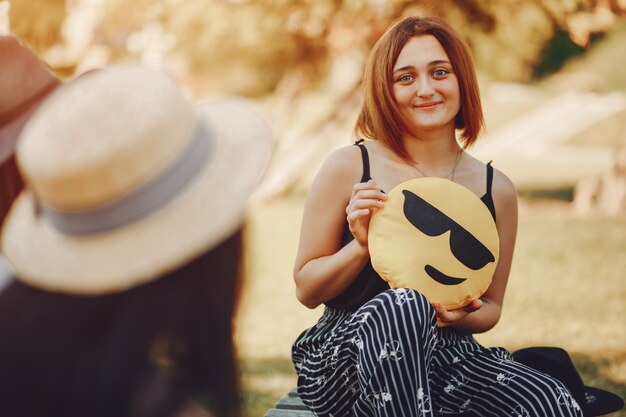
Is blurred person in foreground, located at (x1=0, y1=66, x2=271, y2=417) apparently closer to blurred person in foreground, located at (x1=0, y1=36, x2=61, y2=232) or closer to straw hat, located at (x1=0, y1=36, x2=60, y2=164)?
blurred person in foreground, located at (x1=0, y1=36, x2=61, y2=232)

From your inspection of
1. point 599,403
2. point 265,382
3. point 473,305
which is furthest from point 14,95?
point 265,382

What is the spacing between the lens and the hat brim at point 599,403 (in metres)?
2.49

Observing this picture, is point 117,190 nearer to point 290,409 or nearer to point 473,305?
point 473,305

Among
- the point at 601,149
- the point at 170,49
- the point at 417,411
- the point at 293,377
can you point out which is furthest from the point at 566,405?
the point at 601,149

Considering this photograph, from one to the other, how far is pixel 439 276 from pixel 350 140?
3.73 meters

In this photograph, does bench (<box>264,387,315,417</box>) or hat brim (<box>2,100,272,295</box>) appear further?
A: bench (<box>264,387,315,417</box>)

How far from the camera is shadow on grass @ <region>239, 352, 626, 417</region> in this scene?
4.07m

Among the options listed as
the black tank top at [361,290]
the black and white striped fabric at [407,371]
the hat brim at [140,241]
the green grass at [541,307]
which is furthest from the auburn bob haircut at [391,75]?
the hat brim at [140,241]

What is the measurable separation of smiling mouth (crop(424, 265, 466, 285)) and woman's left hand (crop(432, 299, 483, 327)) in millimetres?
71

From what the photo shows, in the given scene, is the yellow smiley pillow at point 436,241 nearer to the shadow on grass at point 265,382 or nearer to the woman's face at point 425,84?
the woman's face at point 425,84

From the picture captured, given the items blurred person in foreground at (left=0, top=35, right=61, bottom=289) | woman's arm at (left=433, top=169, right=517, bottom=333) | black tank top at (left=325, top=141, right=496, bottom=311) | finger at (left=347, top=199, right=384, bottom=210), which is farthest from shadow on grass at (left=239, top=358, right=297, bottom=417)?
blurred person in foreground at (left=0, top=35, right=61, bottom=289)

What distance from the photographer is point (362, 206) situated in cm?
238

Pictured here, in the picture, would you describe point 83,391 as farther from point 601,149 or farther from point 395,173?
point 601,149

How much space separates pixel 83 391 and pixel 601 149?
21.2m
